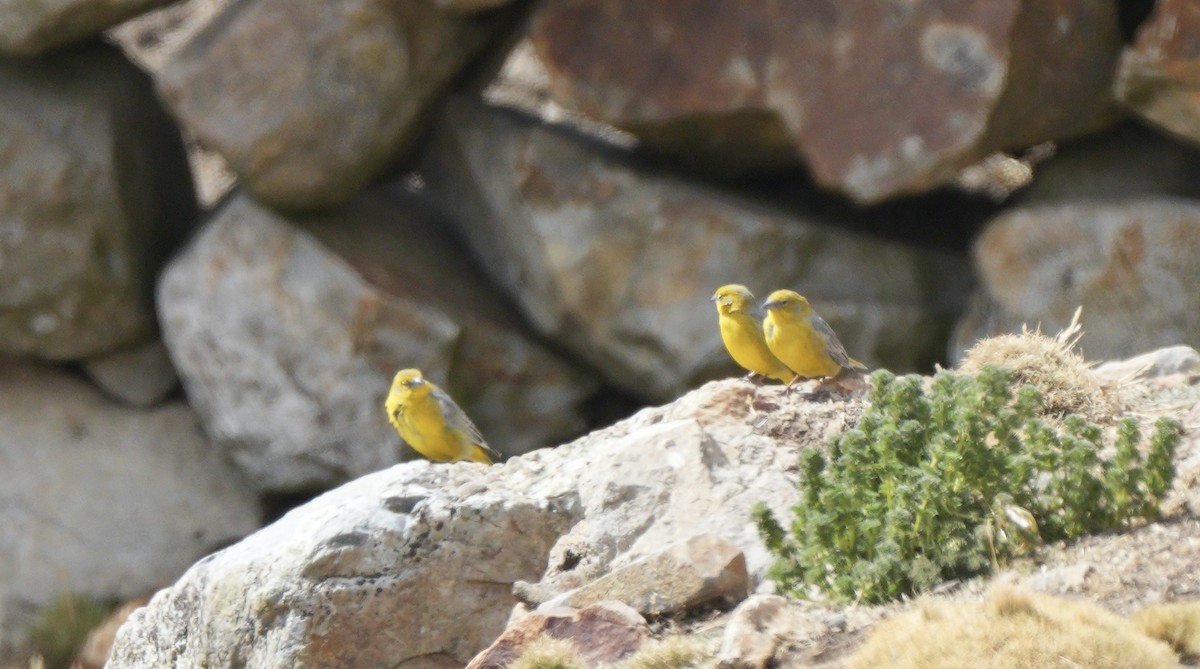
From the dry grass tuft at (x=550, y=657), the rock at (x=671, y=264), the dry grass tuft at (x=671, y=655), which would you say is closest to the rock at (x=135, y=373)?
the rock at (x=671, y=264)

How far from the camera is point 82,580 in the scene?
12.7 metres

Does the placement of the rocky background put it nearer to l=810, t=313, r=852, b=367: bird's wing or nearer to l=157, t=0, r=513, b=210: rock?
l=157, t=0, r=513, b=210: rock

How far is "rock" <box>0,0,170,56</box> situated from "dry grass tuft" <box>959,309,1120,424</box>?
7.04m

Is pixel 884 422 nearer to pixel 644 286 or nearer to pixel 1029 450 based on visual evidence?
pixel 1029 450

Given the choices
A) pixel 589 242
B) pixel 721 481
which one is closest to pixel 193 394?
pixel 589 242

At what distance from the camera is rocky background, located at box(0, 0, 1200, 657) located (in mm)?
10422

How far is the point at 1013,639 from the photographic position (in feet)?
14.3

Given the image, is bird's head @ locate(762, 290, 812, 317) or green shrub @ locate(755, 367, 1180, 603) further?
bird's head @ locate(762, 290, 812, 317)

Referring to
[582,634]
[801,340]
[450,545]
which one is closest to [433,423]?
[801,340]

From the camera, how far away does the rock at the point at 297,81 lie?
36.0 ft

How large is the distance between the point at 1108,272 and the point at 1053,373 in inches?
149

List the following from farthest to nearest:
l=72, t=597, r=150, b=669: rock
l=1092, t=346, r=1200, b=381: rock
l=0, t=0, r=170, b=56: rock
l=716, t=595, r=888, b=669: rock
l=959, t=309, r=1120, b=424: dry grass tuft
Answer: l=72, t=597, r=150, b=669: rock, l=0, t=0, r=170, b=56: rock, l=1092, t=346, r=1200, b=381: rock, l=959, t=309, r=1120, b=424: dry grass tuft, l=716, t=595, r=888, b=669: rock

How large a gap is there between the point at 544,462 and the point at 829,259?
15.6 feet

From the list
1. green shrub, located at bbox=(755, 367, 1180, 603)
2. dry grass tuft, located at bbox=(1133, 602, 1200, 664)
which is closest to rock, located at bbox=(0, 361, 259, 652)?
green shrub, located at bbox=(755, 367, 1180, 603)
